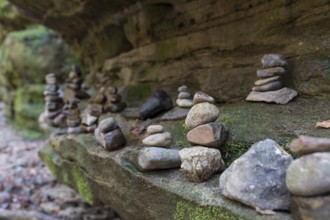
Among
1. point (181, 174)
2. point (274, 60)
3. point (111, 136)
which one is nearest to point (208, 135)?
point (181, 174)

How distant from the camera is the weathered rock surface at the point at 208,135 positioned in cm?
188

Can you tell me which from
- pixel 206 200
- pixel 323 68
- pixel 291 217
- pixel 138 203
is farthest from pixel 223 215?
pixel 323 68

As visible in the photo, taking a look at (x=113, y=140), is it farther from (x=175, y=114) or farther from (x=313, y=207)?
(x=313, y=207)

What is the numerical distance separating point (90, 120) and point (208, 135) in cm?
191

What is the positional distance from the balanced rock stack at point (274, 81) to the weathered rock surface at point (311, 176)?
102 cm

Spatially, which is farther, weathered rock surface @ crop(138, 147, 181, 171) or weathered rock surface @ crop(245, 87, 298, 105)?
weathered rock surface @ crop(245, 87, 298, 105)

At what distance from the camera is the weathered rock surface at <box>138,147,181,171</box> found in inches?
78.3

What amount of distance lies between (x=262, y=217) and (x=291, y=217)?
12 cm

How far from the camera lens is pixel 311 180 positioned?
119cm

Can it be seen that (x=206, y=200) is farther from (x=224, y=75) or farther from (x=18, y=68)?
(x=18, y=68)

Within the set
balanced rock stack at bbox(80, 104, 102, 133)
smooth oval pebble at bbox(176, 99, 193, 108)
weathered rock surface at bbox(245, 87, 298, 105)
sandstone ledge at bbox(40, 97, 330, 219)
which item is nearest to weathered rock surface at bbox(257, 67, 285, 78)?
weathered rock surface at bbox(245, 87, 298, 105)

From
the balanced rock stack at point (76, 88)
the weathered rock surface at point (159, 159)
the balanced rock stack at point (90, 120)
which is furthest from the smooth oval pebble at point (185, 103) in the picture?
the balanced rock stack at point (76, 88)

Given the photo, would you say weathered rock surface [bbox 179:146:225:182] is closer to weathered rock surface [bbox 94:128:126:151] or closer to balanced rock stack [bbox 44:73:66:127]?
weathered rock surface [bbox 94:128:126:151]

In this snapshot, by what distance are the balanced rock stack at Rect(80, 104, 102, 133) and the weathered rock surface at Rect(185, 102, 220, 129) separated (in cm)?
168
